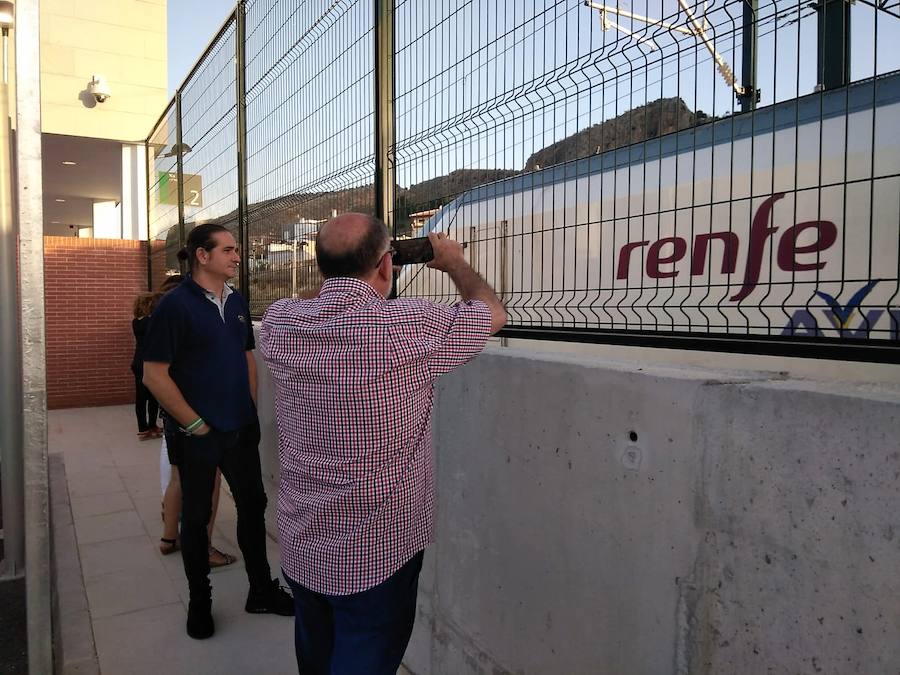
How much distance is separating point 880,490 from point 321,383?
1.30 metres

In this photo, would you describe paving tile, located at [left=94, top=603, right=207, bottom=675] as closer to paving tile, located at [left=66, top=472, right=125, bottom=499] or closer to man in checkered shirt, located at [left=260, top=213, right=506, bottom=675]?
man in checkered shirt, located at [left=260, top=213, right=506, bottom=675]

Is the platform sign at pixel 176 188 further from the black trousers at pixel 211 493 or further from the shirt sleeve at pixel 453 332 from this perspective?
the shirt sleeve at pixel 453 332

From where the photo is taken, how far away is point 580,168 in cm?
260

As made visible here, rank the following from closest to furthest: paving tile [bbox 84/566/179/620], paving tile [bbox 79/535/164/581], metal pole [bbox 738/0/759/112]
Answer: metal pole [bbox 738/0/759/112]
paving tile [bbox 84/566/179/620]
paving tile [bbox 79/535/164/581]

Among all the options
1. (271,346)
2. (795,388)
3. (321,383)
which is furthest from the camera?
(271,346)

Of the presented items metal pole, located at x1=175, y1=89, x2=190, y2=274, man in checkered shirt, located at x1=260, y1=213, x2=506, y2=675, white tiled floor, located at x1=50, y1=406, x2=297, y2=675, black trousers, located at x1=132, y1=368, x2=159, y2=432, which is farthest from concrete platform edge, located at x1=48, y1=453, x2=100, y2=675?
metal pole, located at x1=175, y1=89, x2=190, y2=274

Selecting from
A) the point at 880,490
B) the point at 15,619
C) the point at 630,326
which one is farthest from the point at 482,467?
the point at 15,619

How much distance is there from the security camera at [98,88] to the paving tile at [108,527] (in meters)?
9.69

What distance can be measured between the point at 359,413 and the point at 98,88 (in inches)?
512

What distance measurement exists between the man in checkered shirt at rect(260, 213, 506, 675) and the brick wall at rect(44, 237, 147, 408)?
10.9 meters

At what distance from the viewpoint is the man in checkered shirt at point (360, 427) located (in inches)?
71.1

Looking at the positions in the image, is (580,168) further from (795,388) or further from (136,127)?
(136,127)

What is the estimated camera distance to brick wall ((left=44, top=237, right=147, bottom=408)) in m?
11.2

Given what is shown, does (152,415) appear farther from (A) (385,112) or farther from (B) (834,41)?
(B) (834,41)
